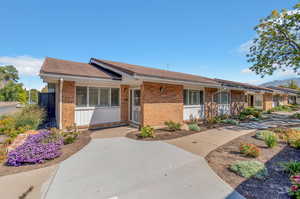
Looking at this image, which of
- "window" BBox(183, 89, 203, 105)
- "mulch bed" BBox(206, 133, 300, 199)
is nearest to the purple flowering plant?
"mulch bed" BBox(206, 133, 300, 199)

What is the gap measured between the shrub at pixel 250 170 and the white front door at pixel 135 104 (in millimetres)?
5624

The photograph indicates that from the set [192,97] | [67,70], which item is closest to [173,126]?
[192,97]

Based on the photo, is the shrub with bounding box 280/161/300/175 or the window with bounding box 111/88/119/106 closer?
the shrub with bounding box 280/161/300/175

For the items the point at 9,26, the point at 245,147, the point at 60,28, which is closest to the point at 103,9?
the point at 60,28

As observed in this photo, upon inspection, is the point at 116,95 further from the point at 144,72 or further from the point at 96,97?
the point at 144,72

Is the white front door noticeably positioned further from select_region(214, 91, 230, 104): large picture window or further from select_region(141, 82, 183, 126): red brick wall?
select_region(214, 91, 230, 104): large picture window

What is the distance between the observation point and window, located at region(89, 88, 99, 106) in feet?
24.4

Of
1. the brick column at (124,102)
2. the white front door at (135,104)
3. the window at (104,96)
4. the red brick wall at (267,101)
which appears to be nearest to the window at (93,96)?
the window at (104,96)

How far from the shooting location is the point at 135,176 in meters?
3.09

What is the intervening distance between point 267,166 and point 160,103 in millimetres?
Answer: 5386

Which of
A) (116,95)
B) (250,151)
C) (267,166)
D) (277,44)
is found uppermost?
(277,44)

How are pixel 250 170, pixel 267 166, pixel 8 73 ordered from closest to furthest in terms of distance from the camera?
pixel 250 170 → pixel 267 166 → pixel 8 73

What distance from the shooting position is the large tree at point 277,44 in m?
10.4

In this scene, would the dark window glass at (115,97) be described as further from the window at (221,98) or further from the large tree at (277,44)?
the large tree at (277,44)
